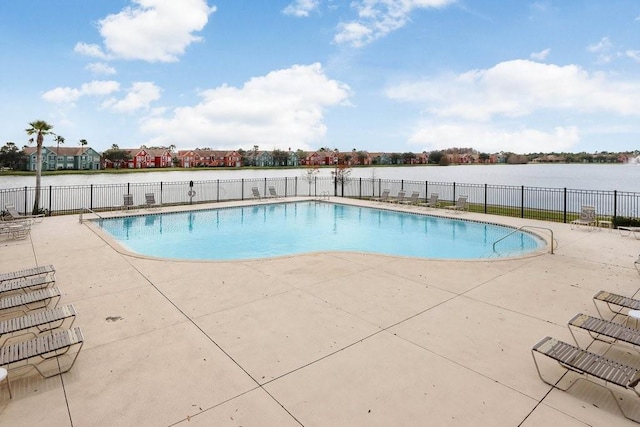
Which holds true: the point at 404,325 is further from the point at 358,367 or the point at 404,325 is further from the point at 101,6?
the point at 101,6

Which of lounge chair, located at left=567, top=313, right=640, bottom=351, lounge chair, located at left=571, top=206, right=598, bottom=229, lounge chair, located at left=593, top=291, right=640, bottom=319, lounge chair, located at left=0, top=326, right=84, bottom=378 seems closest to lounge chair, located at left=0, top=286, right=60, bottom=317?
lounge chair, located at left=0, top=326, right=84, bottom=378

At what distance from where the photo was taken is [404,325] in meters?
5.43

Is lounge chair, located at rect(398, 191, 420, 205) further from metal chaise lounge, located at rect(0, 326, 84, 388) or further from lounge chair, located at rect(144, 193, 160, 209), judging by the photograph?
metal chaise lounge, located at rect(0, 326, 84, 388)

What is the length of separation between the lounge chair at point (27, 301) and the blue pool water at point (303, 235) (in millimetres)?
5193

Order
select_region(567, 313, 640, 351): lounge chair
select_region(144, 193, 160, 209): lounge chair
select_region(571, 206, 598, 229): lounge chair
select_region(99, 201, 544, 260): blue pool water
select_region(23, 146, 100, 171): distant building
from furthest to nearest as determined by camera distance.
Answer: select_region(23, 146, 100, 171): distant building, select_region(144, 193, 160, 209): lounge chair, select_region(571, 206, 598, 229): lounge chair, select_region(99, 201, 544, 260): blue pool water, select_region(567, 313, 640, 351): lounge chair

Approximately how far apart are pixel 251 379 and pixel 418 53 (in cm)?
2575

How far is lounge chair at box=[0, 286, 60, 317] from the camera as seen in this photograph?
550 cm

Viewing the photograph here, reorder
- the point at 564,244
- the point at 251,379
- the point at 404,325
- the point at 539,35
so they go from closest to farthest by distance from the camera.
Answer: the point at 251,379, the point at 404,325, the point at 564,244, the point at 539,35

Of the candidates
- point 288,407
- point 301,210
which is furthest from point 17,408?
point 301,210

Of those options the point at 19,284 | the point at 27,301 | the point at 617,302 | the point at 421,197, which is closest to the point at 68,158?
the point at 421,197

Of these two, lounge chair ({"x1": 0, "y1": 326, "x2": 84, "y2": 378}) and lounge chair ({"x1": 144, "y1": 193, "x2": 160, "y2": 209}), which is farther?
lounge chair ({"x1": 144, "y1": 193, "x2": 160, "y2": 209})

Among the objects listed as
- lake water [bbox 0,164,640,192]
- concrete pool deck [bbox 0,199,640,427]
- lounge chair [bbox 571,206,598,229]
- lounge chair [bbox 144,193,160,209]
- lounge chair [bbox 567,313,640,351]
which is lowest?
concrete pool deck [bbox 0,199,640,427]

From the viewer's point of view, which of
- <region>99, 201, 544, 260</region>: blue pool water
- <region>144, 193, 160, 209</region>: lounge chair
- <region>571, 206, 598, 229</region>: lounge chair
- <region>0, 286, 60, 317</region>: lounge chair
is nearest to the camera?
<region>0, 286, 60, 317</region>: lounge chair

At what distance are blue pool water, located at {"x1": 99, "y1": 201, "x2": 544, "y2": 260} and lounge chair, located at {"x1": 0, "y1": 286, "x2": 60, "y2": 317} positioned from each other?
5193 mm
